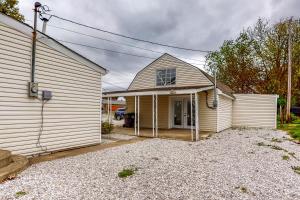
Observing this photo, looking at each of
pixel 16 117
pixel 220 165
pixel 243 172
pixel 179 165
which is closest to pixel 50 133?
pixel 16 117

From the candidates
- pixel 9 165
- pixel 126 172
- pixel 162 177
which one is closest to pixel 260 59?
pixel 162 177

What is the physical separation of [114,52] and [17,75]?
12422mm

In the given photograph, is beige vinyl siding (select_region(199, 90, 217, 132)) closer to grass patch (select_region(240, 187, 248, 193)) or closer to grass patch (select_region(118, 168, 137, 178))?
grass patch (select_region(118, 168, 137, 178))

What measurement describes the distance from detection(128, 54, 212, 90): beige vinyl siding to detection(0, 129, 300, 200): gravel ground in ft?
26.9

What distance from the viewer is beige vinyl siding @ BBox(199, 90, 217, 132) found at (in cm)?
1365

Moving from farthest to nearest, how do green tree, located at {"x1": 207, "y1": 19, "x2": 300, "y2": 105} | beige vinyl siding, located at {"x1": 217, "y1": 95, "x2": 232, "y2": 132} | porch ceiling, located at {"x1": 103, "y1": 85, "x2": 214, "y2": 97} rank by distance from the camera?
green tree, located at {"x1": 207, "y1": 19, "x2": 300, "y2": 105}, beige vinyl siding, located at {"x1": 217, "y1": 95, "x2": 232, "y2": 132}, porch ceiling, located at {"x1": 103, "y1": 85, "x2": 214, "y2": 97}

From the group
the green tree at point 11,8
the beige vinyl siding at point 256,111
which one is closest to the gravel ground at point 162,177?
the beige vinyl siding at point 256,111

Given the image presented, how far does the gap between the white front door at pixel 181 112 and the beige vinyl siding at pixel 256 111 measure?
14.8 ft

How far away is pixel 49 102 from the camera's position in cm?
720

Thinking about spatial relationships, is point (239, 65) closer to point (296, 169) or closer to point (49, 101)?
point (296, 169)

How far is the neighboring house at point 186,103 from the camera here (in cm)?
1434

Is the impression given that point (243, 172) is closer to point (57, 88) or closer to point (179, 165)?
point (179, 165)

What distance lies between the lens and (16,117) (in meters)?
6.20

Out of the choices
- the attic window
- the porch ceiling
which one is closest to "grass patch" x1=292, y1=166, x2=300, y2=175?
the porch ceiling
